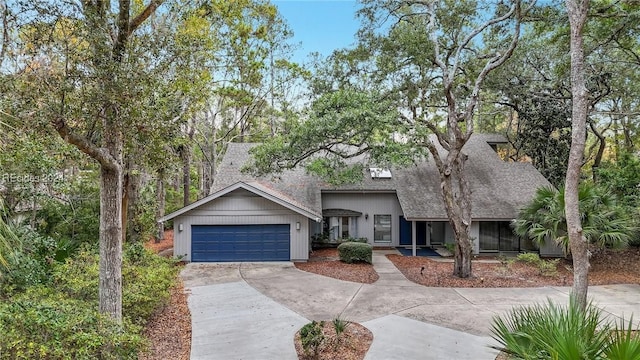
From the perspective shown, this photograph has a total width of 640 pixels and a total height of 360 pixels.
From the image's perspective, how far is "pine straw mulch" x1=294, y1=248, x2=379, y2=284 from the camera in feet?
41.7

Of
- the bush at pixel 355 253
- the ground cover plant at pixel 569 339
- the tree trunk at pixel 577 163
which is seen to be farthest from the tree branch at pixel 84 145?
the bush at pixel 355 253

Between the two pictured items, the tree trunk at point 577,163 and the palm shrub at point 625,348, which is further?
the tree trunk at point 577,163

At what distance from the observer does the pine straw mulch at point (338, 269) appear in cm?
1270

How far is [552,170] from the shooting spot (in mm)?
21266

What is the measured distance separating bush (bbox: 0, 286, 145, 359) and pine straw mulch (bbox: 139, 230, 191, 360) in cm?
140

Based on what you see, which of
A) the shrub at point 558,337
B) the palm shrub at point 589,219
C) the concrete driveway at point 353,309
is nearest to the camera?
the shrub at point 558,337

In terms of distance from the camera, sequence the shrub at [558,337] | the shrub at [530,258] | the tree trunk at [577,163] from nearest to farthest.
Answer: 1. the shrub at [558,337]
2. the tree trunk at [577,163]
3. the shrub at [530,258]

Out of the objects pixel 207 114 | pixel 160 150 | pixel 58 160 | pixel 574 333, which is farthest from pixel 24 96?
pixel 207 114

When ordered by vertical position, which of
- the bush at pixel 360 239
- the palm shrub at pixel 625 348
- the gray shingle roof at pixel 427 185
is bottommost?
the bush at pixel 360 239

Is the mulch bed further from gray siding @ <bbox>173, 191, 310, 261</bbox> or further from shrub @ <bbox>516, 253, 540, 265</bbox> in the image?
shrub @ <bbox>516, 253, 540, 265</bbox>

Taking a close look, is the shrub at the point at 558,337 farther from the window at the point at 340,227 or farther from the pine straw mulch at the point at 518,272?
the window at the point at 340,227

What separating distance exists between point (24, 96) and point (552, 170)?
23.8m

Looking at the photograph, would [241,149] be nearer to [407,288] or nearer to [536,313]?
[407,288]

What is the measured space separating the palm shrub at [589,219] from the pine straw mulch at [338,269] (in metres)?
6.40
